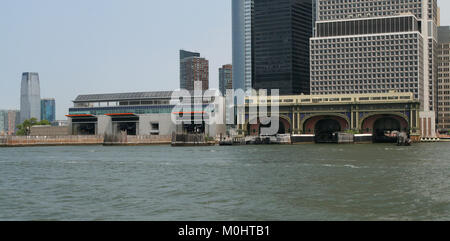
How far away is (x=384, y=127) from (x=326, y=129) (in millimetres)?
21882

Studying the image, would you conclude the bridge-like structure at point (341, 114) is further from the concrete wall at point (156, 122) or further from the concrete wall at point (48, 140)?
the concrete wall at point (48, 140)

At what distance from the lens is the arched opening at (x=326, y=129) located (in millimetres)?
184750

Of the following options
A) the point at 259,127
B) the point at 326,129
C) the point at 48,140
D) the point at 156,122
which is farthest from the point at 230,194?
the point at 326,129

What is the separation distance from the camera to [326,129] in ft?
647

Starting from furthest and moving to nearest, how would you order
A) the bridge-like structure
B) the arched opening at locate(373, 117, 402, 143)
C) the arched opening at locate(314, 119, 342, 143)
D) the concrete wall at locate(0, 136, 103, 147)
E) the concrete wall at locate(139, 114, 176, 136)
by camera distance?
1. the concrete wall at locate(139, 114, 176, 136)
2. the arched opening at locate(373, 117, 402, 143)
3. the arched opening at locate(314, 119, 342, 143)
4. the bridge-like structure
5. the concrete wall at locate(0, 136, 103, 147)

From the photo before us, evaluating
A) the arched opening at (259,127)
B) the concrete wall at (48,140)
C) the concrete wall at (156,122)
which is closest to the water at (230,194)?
the concrete wall at (48,140)

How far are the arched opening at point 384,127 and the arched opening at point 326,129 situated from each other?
45.0 feet

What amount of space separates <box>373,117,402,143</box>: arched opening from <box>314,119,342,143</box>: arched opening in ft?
45.0

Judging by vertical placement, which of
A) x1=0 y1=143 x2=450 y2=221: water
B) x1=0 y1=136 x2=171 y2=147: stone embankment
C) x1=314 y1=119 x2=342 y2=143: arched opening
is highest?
x1=314 y1=119 x2=342 y2=143: arched opening

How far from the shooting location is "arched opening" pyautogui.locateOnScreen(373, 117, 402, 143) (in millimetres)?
188750

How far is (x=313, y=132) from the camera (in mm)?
196250

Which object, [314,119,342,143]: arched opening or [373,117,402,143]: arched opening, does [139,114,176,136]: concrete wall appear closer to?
[314,119,342,143]: arched opening

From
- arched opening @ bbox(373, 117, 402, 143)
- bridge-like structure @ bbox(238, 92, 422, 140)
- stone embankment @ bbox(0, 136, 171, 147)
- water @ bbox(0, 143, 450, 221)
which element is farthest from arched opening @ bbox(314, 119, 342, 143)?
water @ bbox(0, 143, 450, 221)
